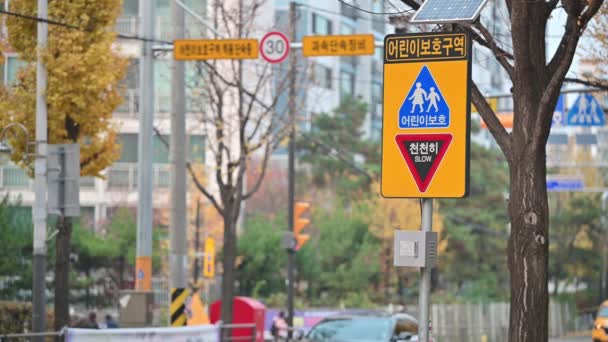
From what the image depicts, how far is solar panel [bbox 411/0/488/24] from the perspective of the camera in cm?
1047

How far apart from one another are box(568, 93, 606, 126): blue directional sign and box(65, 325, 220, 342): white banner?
593 inches

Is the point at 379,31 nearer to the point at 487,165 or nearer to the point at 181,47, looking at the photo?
the point at 487,165

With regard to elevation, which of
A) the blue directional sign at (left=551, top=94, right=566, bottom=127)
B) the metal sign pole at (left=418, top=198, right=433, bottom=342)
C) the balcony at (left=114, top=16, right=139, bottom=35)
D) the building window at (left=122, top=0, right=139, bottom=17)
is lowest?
the metal sign pole at (left=418, top=198, right=433, bottom=342)

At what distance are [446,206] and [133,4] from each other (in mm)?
17151

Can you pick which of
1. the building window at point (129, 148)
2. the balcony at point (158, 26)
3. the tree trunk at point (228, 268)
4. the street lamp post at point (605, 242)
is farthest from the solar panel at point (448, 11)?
the street lamp post at point (605, 242)

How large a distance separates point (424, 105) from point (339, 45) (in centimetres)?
1325

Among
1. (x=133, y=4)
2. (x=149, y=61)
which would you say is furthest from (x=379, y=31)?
(x=149, y=61)

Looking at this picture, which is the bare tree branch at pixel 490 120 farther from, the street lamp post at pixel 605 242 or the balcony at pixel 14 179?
the street lamp post at pixel 605 242

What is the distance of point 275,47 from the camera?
25.0 meters

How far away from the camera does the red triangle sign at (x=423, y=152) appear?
9984 mm

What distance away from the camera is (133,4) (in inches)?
1946

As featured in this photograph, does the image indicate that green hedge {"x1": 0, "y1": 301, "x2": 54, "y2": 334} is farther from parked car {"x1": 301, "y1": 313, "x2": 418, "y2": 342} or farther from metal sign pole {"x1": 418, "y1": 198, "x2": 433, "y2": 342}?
metal sign pole {"x1": 418, "y1": 198, "x2": 433, "y2": 342}

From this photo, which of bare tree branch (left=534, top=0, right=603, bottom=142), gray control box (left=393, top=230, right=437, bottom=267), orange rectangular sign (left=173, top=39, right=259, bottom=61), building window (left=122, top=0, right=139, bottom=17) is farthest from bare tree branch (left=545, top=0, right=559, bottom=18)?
building window (left=122, top=0, right=139, bottom=17)

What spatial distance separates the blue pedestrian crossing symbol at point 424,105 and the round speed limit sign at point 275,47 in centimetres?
1458
